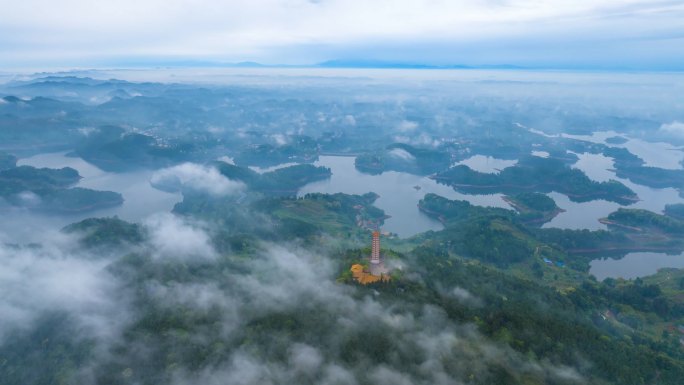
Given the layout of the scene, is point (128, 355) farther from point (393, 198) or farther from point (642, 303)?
point (393, 198)

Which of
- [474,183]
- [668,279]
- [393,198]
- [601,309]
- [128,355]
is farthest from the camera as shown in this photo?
[474,183]

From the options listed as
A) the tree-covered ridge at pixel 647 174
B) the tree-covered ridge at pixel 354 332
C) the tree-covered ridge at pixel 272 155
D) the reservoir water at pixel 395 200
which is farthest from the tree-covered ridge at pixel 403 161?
the tree-covered ridge at pixel 354 332

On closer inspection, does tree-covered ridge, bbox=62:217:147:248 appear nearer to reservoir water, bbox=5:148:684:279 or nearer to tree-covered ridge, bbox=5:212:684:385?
tree-covered ridge, bbox=5:212:684:385

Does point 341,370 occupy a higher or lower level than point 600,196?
higher

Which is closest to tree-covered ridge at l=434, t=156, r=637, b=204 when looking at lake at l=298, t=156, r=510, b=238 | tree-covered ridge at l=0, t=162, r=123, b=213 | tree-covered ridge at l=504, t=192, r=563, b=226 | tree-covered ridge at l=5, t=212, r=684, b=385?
lake at l=298, t=156, r=510, b=238

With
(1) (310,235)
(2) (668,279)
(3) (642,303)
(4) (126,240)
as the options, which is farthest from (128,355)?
(2) (668,279)

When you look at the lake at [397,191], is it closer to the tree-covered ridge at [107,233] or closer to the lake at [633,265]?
the lake at [633,265]

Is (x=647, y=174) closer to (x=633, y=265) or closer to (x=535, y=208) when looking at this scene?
(x=535, y=208)

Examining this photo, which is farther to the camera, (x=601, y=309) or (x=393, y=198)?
(x=393, y=198)

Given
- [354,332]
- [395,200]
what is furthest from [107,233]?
[395,200]
